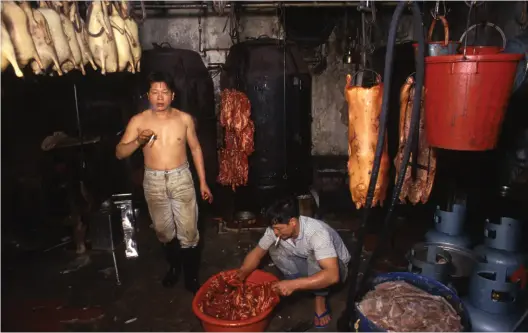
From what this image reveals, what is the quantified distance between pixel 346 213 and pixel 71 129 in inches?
205

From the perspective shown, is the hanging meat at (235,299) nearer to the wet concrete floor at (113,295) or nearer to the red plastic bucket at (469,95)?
the wet concrete floor at (113,295)

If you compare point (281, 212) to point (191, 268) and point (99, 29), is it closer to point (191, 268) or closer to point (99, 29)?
point (191, 268)

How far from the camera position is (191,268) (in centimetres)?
450

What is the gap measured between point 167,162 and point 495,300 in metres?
3.62

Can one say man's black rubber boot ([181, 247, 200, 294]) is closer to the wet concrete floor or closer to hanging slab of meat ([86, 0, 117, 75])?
the wet concrete floor

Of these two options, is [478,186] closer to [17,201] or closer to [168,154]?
[168,154]

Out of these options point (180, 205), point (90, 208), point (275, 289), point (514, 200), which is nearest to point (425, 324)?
point (275, 289)

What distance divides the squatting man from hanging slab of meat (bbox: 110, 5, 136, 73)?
1.95 meters

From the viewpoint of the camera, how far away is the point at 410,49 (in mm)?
6281


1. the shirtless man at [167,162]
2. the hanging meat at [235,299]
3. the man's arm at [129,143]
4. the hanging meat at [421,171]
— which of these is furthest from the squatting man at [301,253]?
the man's arm at [129,143]

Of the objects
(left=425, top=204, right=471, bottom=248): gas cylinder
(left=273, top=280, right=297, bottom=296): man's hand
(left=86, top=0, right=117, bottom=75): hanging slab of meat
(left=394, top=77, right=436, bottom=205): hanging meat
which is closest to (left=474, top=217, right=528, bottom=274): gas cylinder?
(left=425, top=204, right=471, bottom=248): gas cylinder

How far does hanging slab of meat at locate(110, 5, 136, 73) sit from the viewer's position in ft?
10.5

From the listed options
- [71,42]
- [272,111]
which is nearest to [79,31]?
[71,42]

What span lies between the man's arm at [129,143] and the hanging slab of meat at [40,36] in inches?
48.8
